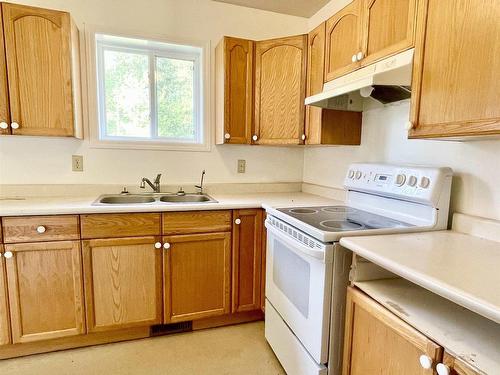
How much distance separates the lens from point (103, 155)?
88.1 inches

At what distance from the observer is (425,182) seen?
1384 millimetres

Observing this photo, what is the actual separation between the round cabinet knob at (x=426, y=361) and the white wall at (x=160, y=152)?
1.91 metres

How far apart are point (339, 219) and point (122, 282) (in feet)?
4.42

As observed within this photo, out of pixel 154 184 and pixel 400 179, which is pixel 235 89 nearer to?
pixel 154 184

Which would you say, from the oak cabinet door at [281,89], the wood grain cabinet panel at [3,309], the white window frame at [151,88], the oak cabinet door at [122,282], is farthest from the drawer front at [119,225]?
the oak cabinet door at [281,89]

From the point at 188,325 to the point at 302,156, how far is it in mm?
1684

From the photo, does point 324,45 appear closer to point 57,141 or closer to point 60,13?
point 60,13

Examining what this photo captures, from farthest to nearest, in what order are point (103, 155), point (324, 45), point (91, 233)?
point (103, 155) < point (324, 45) < point (91, 233)

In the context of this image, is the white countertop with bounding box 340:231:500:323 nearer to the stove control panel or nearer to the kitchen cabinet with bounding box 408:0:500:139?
the stove control panel

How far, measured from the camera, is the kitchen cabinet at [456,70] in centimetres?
96

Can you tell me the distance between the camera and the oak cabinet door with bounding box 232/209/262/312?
2.02 meters

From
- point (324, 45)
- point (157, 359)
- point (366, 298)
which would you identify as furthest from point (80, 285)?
point (324, 45)

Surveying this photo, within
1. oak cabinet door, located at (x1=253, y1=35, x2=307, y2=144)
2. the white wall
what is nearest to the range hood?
oak cabinet door, located at (x1=253, y1=35, x2=307, y2=144)

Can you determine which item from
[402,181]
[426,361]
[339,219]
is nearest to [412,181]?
[402,181]
